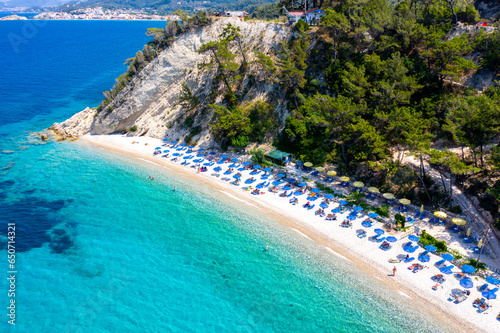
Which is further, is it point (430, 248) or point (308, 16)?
point (308, 16)

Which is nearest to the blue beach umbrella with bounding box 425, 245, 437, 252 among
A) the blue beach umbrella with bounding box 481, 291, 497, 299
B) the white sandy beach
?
the white sandy beach

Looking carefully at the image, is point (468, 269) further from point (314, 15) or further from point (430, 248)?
point (314, 15)

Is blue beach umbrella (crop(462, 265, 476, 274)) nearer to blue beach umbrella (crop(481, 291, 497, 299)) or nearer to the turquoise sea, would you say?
blue beach umbrella (crop(481, 291, 497, 299))

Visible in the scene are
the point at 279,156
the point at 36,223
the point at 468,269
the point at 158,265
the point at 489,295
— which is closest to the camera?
the point at 489,295

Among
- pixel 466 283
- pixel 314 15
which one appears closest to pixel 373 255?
pixel 466 283

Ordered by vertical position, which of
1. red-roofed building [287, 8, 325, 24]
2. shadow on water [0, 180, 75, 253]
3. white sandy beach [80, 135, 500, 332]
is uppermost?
red-roofed building [287, 8, 325, 24]

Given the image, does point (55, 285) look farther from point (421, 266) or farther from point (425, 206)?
point (425, 206)
